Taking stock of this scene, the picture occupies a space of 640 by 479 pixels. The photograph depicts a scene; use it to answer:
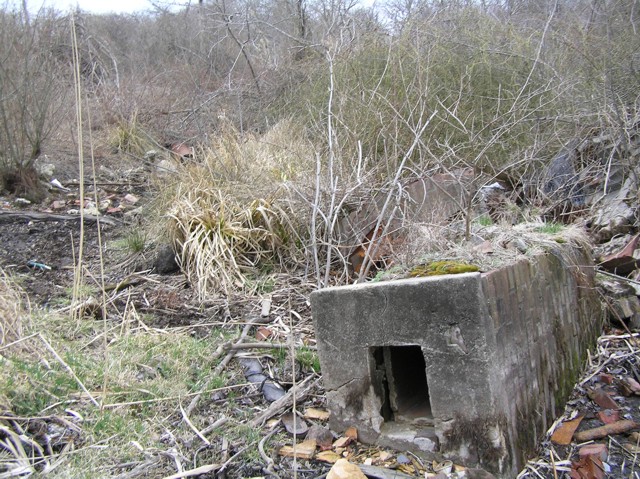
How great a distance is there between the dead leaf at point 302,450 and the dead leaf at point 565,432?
116cm

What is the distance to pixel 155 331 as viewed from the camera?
172 inches

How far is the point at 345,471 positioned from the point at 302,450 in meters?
0.39

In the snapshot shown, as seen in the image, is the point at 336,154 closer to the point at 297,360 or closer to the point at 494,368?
the point at 297,360

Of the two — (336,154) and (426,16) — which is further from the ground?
(426,16)

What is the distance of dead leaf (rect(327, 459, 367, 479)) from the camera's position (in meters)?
2.55

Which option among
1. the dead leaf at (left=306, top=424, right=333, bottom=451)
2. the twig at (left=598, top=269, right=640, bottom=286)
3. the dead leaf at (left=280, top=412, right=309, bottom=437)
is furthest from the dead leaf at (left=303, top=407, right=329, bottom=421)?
the twig at (left=598, top=269, right=640, bottom=286)

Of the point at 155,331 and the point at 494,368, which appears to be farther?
the point at 155,331

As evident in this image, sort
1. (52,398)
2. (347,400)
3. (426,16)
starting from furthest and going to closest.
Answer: (426,16), (52,398), (347,400)

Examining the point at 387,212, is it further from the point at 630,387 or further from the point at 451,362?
the point at 451,362

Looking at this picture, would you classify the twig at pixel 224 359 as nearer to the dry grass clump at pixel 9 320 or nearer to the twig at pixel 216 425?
the twig at pixel 216 425

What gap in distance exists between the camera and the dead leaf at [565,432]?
2.98m

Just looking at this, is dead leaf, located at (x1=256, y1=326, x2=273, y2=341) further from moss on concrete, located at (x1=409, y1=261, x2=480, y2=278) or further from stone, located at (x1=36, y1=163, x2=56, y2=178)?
stone, located at (x1=36, y1=163, x2=56, y2=178)

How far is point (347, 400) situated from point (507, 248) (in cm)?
116

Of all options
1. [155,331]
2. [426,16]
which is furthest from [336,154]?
[426,16]
